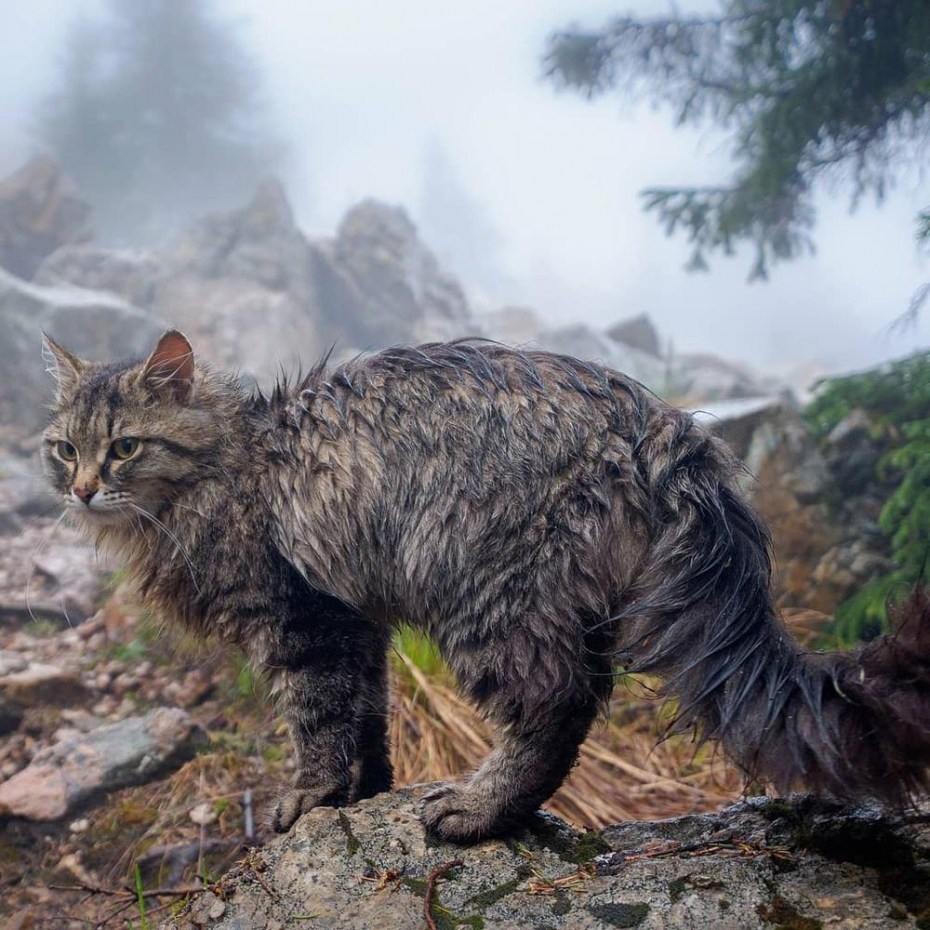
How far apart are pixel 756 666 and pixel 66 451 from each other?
77.4 inches

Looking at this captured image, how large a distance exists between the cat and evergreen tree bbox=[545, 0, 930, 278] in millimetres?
1658

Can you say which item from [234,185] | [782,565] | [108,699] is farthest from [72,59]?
[782,565]

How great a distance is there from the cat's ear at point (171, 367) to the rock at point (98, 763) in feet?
4.79

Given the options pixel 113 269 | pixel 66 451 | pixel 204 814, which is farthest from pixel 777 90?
pixel 113 269

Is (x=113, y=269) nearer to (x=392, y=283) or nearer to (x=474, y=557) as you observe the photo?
(x=392, y=283)

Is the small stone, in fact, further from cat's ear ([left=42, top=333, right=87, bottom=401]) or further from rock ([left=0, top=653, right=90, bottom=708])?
cat's ear ([left=42, top=333, right=87, bottom=401])

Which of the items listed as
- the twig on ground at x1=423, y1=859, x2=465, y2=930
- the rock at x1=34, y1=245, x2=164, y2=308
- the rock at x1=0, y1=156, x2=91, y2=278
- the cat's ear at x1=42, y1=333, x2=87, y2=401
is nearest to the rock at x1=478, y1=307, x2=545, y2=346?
the rock at x1=34, y1=245, x2=164, y2=308

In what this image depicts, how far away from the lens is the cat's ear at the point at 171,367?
2.45 metres

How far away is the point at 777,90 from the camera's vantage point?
3947 millimetres

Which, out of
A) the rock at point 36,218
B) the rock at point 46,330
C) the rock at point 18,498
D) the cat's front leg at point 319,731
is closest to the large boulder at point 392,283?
the rock at point 46,330

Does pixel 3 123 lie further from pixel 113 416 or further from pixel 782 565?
pixel 782 565

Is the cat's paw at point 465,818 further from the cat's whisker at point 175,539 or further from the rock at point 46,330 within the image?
the rock at point 46,330

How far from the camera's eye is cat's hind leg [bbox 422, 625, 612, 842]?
6.58 feet

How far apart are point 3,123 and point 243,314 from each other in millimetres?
2670
